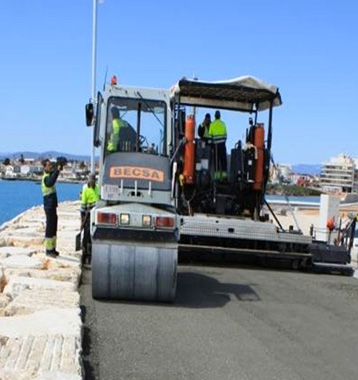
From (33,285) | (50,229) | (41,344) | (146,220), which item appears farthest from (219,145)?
(41,344)

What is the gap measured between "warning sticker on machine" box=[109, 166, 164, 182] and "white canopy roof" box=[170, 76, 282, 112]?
3.16 meters

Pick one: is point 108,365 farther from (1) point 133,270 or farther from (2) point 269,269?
(2) point 269,269

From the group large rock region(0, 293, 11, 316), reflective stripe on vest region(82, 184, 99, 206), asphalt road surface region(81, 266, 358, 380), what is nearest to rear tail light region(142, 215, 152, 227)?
asphalt road surface region(81, 266, 358, 380)

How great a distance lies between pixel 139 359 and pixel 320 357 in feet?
5.95

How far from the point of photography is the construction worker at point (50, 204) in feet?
38.7

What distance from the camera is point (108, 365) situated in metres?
6.05

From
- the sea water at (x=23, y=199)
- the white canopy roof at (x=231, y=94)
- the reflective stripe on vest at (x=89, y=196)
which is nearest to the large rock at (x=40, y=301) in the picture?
the white canopy roof at (x=231, y=94)

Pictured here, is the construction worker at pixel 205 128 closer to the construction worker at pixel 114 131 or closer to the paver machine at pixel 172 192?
the paver machine at pixel 172 192

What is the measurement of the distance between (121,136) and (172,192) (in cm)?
148

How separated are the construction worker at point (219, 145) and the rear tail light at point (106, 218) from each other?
5139 mm

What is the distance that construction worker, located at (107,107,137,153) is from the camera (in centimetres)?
1061

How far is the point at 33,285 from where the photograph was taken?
28.0ft

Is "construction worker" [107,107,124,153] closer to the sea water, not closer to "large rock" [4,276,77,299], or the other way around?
"large rock" [4,276,77,299]

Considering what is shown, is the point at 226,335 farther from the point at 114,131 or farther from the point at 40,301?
the point at 114,131
